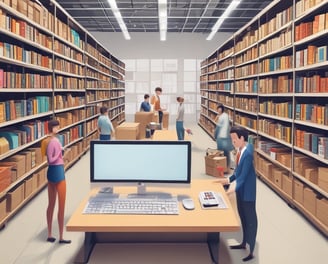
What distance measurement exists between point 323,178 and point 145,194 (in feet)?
7.74

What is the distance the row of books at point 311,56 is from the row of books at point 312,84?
20 centimetres

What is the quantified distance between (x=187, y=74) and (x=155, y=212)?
58.2 ft

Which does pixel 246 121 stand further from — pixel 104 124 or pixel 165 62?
pixel 165 62

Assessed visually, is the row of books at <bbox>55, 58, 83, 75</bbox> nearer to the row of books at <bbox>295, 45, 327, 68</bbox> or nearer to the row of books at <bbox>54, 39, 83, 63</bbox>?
the row of books at <bbox>54, 39, 83, 63</bbox>

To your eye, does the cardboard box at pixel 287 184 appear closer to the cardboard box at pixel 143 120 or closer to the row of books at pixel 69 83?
the cardboard box at pixel 143 120

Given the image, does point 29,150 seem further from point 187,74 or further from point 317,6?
point 187,74

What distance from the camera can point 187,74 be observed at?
19953 mm

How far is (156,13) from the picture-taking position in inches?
586

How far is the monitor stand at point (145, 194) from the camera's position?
2.94 meters

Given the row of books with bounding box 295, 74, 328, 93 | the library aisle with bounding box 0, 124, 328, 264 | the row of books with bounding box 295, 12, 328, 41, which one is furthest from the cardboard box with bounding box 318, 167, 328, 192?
the row of books with bounding box 295, 12, 328, 41

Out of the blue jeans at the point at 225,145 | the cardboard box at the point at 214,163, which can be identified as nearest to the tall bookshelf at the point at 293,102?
the blue jeans at the point at 225,145

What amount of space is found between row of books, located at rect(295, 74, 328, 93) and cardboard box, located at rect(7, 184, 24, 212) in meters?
3.96

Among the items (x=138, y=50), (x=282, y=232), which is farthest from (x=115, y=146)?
(x=138, y=50)

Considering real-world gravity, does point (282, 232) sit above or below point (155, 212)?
below
